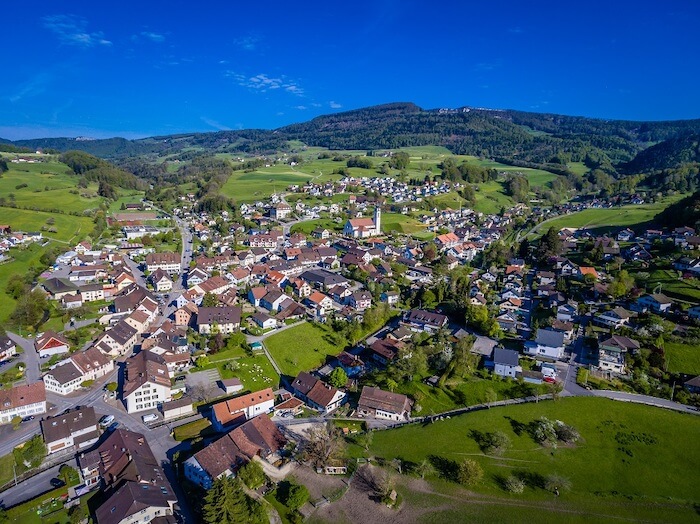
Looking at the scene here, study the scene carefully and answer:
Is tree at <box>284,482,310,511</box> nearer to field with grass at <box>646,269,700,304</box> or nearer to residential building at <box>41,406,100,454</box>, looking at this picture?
residential building at <box>41,406,100,454</box>

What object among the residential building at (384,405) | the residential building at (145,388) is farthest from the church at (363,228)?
the residential building at (145,388)

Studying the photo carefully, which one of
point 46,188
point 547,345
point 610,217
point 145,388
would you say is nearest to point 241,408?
point 145,388

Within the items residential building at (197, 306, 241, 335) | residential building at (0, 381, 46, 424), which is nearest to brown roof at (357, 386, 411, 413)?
residential building at (197, 306, 241, 335)

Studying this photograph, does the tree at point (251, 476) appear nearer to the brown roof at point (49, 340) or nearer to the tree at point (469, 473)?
the tree at point (469, 473)

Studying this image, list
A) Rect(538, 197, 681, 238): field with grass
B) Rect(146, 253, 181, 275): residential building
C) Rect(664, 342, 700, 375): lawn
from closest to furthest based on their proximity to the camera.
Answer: Rect(664, 342, 700, 375): lawn
Rect(146, 253, 181, 275): residential building
Rect(538, 197, 681, 238): field with grass

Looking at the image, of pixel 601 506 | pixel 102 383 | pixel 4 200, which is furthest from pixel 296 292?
pixel 4 200

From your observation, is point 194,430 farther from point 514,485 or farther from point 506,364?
point 506,364
